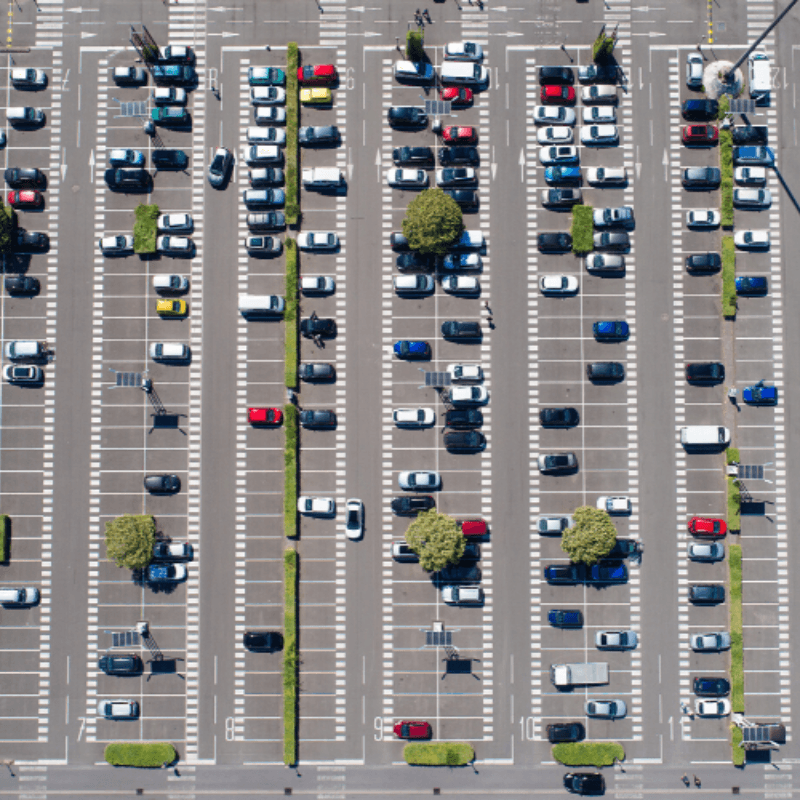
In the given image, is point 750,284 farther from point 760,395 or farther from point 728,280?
point 760,395

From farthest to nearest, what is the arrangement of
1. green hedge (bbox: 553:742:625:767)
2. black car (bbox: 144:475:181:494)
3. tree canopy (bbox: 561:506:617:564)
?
black car (bbox: 144:475:181:494)
green hedge (bbox: 553:742:625:767)
tree canopy (bbox: 561:506:617:564)

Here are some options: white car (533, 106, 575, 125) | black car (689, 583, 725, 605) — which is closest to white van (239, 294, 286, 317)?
→ white car (533, 106, 575, 125)

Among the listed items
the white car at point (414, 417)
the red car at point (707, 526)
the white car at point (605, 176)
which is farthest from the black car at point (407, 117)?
the red car at point (707, 526)

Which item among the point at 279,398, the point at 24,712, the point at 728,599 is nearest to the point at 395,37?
the point at 279,398

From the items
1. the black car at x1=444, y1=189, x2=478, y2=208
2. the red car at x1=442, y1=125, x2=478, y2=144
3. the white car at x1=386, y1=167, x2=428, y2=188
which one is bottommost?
the black car at x1=444, y1=189, x2=478, y2=208

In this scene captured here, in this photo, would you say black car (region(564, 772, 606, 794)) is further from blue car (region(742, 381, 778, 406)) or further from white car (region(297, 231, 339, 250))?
white car (region(297, 231, 339, 250))

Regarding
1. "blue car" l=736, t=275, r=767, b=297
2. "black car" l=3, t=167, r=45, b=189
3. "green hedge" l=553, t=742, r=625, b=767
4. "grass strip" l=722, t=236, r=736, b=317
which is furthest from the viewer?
"black car" l=3, t=167, r=45, b=189

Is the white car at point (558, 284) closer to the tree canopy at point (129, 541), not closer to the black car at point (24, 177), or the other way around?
the tree canopy at point (129, 541)
